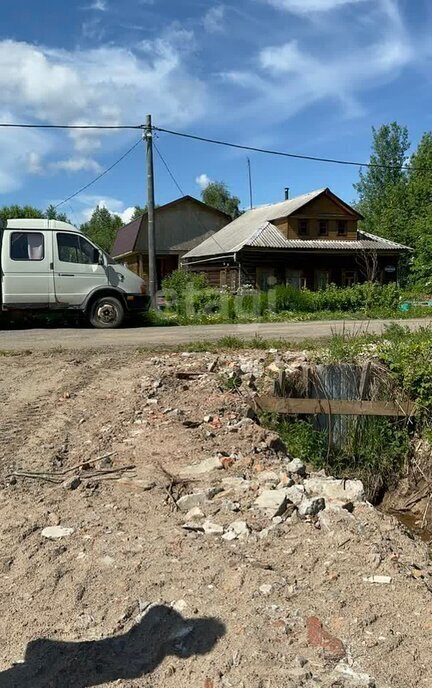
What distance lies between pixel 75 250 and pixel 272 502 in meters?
10.1

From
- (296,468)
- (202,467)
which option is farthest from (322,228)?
(202,467)

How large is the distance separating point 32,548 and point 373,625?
209 centimetres

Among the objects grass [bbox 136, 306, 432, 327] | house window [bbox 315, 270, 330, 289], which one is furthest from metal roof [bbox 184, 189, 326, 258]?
grass [bbox 136, 306, 432, 327]

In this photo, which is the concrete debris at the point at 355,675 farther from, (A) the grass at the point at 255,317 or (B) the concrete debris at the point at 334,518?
(A) the grass at the point at 255,317

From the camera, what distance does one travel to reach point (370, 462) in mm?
7535

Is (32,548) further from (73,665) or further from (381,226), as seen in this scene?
(381,226)

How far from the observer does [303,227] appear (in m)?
31.2

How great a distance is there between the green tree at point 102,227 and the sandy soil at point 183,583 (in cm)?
6494

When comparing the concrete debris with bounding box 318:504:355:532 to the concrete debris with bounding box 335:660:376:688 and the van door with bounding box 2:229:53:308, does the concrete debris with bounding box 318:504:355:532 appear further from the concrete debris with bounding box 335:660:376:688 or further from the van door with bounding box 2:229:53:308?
the van door with bounding box 2:229:53:308

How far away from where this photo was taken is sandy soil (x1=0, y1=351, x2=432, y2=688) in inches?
110

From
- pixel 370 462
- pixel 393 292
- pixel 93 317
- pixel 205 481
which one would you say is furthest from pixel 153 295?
pixel 205 481

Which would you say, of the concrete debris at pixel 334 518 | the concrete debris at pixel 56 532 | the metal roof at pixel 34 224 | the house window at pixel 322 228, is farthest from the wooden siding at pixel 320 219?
the concrete debris at pixel 56 532

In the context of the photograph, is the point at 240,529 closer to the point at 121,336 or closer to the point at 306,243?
the point at 121,336

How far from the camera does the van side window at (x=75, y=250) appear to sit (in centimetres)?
1313
